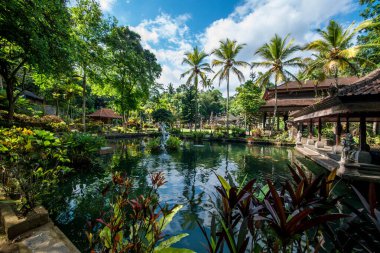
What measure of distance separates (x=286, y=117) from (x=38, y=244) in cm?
3392

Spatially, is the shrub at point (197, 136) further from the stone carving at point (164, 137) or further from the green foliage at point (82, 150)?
the green foliage at point (82, 150)

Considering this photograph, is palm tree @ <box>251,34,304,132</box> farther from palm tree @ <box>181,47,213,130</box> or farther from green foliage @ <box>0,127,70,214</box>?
green foliage @ <box>0,127,70,214</box>

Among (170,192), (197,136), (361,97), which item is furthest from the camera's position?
(197,136)

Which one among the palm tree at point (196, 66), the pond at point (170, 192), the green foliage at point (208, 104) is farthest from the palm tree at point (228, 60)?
the green foliage at point (208, 104)

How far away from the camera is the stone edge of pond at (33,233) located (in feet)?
8.37

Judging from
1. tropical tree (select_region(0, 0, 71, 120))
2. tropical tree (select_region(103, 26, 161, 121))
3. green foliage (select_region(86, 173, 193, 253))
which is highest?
tropical tree (select_region(103, 26, 161, 121))

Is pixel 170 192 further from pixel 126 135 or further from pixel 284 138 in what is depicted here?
pixel 126 135

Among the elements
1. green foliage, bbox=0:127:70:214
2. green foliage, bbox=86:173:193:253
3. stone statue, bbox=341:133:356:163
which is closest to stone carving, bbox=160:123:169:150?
green foliage, bbox=0:127:70:214

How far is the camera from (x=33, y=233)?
2.87 meters

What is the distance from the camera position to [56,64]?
7.21 m

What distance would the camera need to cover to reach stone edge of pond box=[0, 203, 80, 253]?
100 inches

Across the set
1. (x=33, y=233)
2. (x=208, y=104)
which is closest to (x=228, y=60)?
(x=33, y=233)

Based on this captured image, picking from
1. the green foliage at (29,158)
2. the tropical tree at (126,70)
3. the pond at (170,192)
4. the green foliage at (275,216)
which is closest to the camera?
the green foliage at (275,216)

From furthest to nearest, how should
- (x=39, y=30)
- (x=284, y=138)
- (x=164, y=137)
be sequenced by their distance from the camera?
(x=164, y=137)
(x=284, y=138)
(x=39, y=30)
